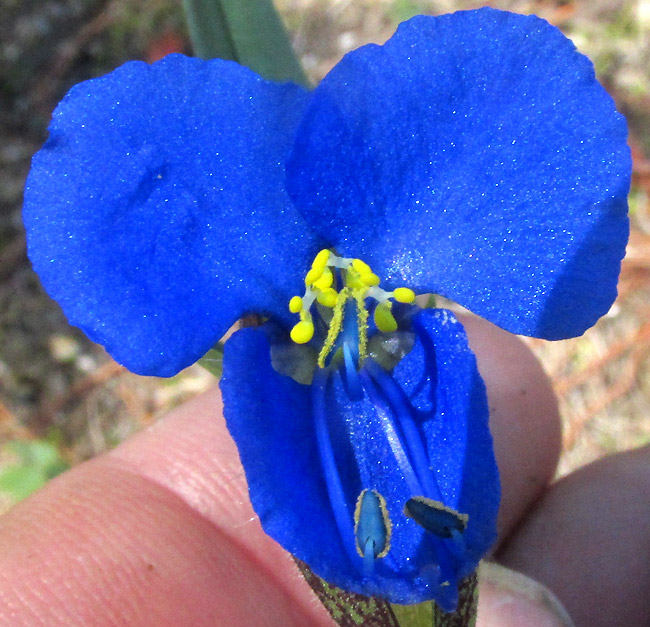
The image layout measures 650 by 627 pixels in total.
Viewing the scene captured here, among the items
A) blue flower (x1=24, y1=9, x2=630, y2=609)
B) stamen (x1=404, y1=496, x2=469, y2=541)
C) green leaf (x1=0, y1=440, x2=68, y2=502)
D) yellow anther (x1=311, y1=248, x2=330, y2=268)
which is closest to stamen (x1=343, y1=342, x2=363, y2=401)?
blue flower (x1=24, y1=9, x2=630, y2=609)

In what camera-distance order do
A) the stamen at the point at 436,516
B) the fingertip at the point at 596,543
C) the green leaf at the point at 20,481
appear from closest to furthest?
the stamen at the point at 436,516 → the fingertip at the point at 596,543 → the green leaf at the point at 20,481

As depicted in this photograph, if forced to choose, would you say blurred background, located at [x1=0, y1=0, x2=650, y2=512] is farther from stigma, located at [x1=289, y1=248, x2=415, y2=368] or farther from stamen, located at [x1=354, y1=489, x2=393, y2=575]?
stamen, located at [x1=354, y1=489, x2=393, y2=575]

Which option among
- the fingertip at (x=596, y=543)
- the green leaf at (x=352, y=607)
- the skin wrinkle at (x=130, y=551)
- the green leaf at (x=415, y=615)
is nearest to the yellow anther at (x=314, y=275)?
the green leaf at (x=352, y=607)

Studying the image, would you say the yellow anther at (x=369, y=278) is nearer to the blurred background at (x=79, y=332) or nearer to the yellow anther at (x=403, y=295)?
the yellow anther at (x=403, y=295)

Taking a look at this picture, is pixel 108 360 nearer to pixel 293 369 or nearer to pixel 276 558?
pixel 276 558

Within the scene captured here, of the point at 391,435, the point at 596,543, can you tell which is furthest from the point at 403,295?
the point at 596,543

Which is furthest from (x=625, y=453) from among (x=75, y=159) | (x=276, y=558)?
(x=75, y=159)
